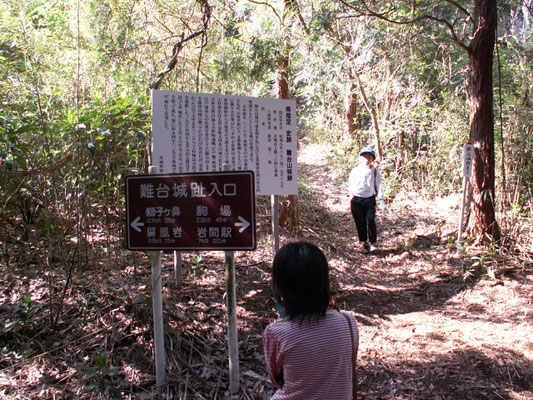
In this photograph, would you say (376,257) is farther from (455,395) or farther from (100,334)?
(100,334)

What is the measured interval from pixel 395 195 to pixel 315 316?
7.86 metres

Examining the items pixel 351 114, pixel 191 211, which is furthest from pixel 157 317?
pixel 351 114

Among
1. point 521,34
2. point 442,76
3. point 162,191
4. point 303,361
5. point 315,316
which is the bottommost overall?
point 303,361

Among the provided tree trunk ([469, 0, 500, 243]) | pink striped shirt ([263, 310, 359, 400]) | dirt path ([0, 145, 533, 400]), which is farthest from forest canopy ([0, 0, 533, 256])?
pink striped shirt ([263, 310, 359, 400])

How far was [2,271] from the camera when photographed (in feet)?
10.7

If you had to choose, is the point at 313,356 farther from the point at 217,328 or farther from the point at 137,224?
the point at 217,328

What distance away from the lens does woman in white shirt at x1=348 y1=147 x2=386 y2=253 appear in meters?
5.88

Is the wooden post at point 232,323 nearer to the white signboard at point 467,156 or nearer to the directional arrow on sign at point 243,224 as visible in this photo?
the directional arrow on sign at point 243,224

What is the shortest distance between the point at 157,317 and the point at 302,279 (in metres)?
1.36

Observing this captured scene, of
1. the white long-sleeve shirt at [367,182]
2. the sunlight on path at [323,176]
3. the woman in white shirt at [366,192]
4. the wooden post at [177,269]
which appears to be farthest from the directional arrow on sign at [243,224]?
the sunlight on path at [323,176]

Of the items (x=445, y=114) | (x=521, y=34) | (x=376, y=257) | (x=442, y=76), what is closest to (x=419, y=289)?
(x=376, y=257)

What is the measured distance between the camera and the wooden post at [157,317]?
2.46 m

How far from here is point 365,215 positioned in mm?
6059

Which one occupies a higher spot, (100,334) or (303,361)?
(303,361)
